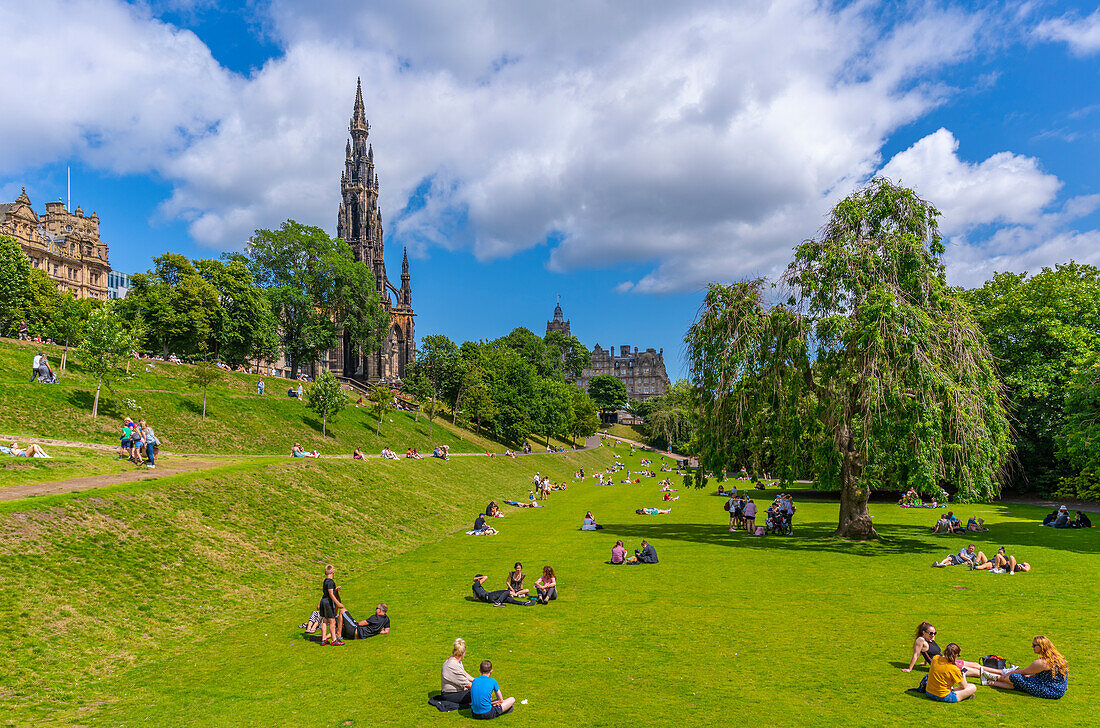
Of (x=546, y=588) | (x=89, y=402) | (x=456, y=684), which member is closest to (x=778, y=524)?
(x=546, y=588)

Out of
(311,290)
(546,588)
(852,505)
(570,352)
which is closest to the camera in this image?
(546,588)

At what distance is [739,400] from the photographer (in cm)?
2488

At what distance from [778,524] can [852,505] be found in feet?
12.4

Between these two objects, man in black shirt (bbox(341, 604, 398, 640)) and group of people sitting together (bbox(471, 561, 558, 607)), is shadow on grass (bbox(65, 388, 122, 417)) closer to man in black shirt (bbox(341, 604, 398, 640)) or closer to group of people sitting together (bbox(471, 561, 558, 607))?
man in black shirt (bbox(341, 604, 398, 640))

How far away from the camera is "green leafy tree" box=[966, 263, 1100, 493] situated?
38531 mm

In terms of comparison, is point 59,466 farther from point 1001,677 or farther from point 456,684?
point 1001,677

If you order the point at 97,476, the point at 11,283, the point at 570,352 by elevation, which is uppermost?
the point at 570,352

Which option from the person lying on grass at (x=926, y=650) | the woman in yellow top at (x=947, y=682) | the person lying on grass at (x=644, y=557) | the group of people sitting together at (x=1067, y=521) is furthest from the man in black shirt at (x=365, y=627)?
the group of people sitting together at (x=1067, y=521)

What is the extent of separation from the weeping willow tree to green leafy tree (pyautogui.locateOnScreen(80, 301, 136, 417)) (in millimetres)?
30356

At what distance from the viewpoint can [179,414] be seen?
133 ft

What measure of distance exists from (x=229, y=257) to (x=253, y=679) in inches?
2618

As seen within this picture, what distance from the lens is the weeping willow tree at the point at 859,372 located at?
2158cm

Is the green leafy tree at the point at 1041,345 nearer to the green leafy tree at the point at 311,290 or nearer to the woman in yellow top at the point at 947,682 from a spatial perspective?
the woman in yellow top at the point at 947,682

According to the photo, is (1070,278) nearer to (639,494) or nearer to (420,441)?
(639,494)
